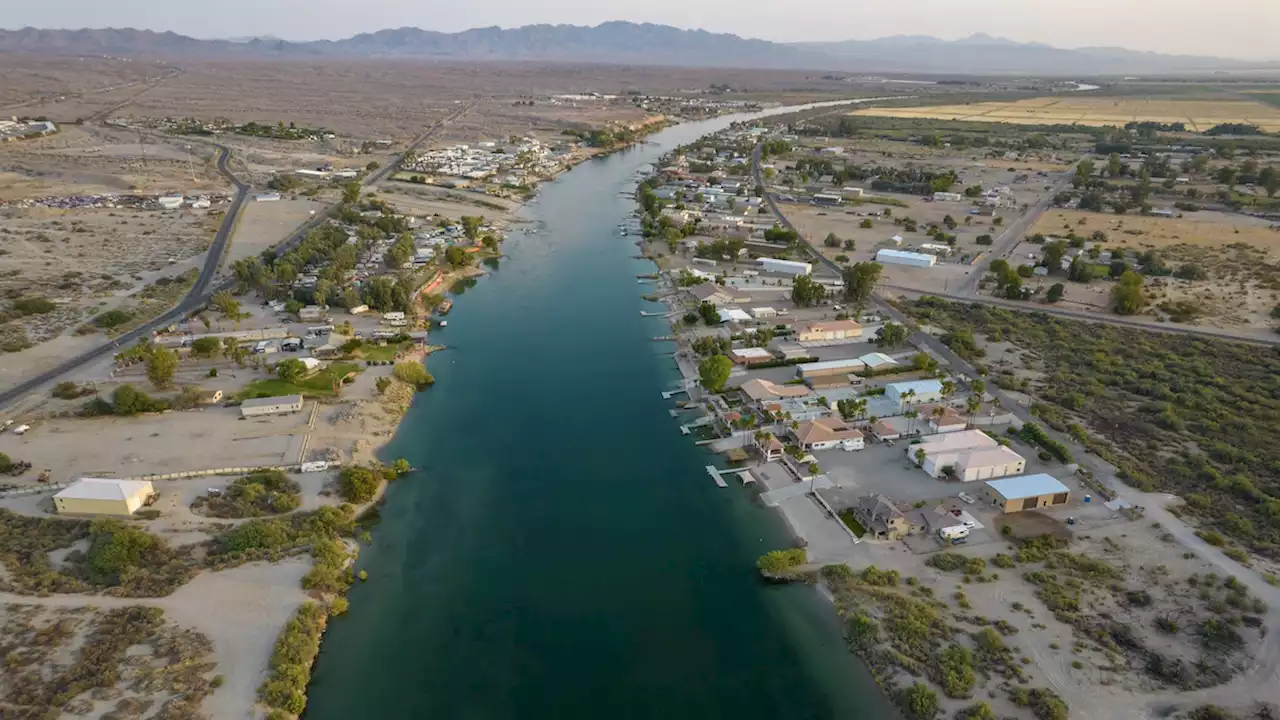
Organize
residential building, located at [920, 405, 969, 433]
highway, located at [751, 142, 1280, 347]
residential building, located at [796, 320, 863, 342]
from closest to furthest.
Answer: residential building, located at [920, 405, 969, 433] → residential building, located at [796, 320, 863, 342] → highway, located at [751, 142, 1280, 347]

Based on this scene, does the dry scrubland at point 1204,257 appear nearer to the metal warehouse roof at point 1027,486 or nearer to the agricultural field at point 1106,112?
the metal warehouse roof at point 1027,486

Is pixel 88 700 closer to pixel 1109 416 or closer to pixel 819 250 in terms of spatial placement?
pixel 1109 416

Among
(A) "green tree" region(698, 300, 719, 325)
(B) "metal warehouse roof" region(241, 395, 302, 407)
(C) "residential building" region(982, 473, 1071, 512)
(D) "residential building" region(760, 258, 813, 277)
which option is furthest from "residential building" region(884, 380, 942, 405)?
(B) "metal warehouse roof" region(241, 395, 302, 407)

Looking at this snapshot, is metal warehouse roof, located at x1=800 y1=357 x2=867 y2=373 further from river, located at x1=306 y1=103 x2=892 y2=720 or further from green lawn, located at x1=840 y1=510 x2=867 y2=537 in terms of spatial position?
green lawn, located at x1=840 y1=510 x2=867 y2=537

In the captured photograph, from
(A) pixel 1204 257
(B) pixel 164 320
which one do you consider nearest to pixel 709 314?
(B) pixel 164 320

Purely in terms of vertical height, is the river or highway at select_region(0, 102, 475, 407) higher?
highway at select_region(0, 102, 475, 407)

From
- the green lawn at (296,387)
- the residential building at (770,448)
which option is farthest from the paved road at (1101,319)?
the green lawn at (296,387)

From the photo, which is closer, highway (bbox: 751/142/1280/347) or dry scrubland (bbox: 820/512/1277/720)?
dry scrubland (bbox: 820/512/1277/720)
